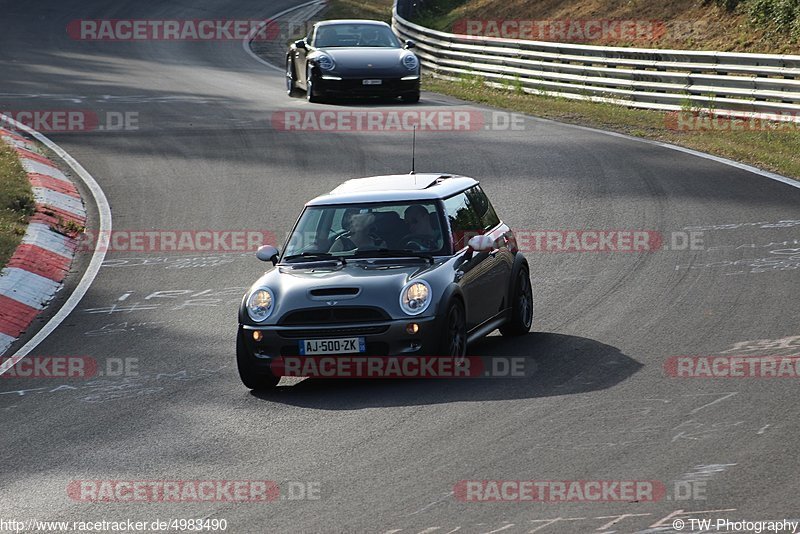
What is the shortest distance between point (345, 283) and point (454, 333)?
94 centimetres

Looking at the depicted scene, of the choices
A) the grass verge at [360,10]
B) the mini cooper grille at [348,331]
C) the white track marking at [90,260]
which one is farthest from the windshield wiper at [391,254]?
the grass verge at [360,10]

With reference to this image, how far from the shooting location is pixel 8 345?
1229 centimetres

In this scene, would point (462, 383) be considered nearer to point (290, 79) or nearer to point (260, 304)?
point (260, 304)

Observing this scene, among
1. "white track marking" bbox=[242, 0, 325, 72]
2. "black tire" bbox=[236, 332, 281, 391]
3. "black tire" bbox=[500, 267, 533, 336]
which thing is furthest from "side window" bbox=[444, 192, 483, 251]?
"white track marking" bbox=[242, 0, 325, 72]

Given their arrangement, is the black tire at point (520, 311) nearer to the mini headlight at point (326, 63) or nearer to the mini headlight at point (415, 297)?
the mini headlight at point (415, 297)

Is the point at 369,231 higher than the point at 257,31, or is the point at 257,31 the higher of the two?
the point at 257,31

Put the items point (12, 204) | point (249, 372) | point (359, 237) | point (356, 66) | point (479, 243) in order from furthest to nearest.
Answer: point (356, 66) → point (12, 204) → point (359, 237) → point (479, 243) → point (249, 372)

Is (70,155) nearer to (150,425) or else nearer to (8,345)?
(8,345)

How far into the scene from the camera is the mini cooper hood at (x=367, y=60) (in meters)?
25.8

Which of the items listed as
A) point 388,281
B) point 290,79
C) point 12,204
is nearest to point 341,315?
point 388,281

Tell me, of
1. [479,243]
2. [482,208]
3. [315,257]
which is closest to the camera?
[479,243]

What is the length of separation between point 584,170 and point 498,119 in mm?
5222

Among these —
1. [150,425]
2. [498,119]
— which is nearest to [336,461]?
[150,425]

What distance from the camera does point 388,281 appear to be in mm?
10086
